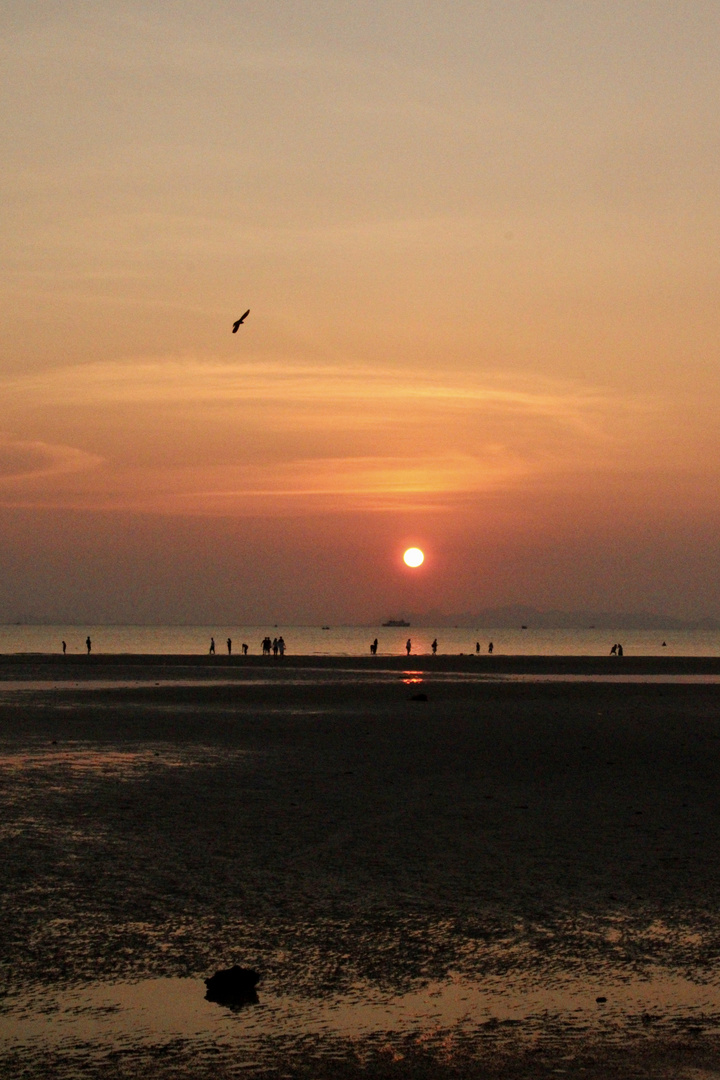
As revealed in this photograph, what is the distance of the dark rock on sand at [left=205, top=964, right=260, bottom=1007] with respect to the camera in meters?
10.3

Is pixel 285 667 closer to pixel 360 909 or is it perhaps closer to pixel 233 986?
pixel 360 909

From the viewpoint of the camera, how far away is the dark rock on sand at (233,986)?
10.3 m

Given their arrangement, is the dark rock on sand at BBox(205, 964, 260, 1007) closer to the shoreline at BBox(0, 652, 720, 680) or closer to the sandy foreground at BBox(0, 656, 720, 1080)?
the sandy foreground at BBox(0, 656, 720, 1080)

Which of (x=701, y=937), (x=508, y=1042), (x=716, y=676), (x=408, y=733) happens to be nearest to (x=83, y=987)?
(x=508, y=1042)

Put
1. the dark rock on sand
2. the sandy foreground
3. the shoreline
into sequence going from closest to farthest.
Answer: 1. the sandy foreground
2. the dark rock on sand
3. the shoreline

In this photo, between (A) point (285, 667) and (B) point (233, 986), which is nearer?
(B) point (233, 986)

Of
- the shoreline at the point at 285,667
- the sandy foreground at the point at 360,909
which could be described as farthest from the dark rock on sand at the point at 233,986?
the shoreline at the point at 285,667

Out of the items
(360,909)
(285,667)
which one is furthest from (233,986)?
(285,667)

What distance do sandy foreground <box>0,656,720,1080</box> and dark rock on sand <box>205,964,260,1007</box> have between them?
A: 0.12 meters

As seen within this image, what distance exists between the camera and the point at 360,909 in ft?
43.5

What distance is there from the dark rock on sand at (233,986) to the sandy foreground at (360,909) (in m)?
0.12

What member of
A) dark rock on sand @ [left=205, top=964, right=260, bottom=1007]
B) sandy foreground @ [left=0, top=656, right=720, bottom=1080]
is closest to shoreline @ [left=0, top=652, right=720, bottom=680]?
sandy foreground @ [left=0, top=656, right=720, bottom=1080]

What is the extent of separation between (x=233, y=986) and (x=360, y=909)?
3050mm

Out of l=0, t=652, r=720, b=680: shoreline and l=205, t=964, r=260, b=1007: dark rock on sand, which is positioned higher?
l=0, t=652, r=720, b=680: shoreline
